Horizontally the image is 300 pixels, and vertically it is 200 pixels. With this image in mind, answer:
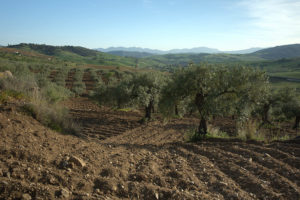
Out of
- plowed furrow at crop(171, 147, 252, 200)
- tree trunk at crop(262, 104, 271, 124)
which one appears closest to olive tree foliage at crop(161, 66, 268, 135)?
plowed furrow at crop(171, 147, 252, 200)

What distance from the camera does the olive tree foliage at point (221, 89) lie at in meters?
11.0

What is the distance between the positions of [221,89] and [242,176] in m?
6.30

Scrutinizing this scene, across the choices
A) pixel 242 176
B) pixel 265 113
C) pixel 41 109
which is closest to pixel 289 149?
pixel 242 176

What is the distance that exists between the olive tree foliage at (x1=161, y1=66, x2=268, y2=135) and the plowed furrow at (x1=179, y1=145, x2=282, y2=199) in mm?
3523

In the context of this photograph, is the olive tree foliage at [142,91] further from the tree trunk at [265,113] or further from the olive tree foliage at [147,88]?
the tree trunk at [265,113]

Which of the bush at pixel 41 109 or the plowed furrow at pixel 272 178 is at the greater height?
the bush at pixel 41 109

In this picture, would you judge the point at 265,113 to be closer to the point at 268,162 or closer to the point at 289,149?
the point at 289,149

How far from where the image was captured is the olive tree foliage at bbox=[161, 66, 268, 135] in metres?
11.0

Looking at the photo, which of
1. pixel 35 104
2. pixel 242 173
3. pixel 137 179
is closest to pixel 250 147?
pixel 242 173

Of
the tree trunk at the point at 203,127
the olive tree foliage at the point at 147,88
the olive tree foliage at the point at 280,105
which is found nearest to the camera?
the tree trunk at the point at 203,127

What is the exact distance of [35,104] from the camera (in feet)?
27.6

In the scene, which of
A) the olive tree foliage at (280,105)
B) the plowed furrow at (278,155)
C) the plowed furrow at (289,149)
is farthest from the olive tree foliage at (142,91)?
the olive tree foliage at (280,105)

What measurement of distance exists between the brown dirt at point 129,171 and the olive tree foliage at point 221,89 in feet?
10.1

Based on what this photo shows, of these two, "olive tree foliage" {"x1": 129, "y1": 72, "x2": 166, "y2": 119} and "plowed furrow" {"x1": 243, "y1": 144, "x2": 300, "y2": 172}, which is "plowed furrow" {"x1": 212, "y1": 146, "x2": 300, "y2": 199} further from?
"olive tree foliage" {"x1": 129, "y1": 72, "x2": 166, "y2": 119}
